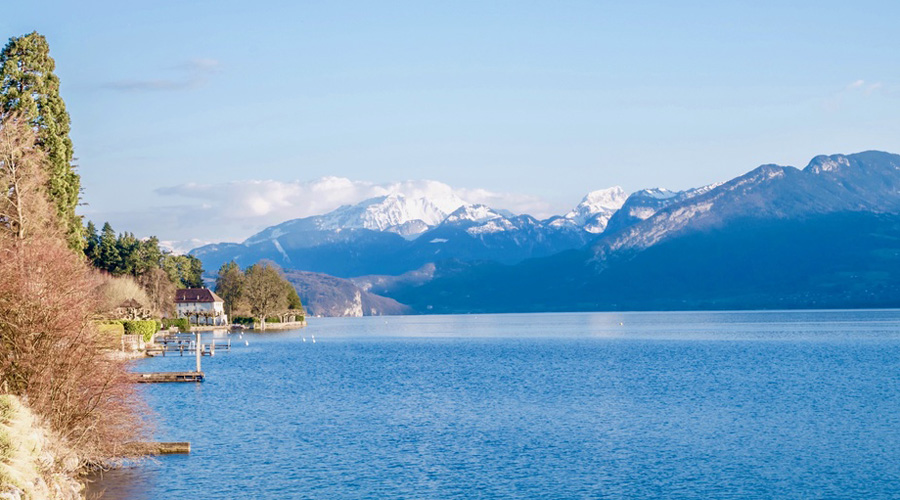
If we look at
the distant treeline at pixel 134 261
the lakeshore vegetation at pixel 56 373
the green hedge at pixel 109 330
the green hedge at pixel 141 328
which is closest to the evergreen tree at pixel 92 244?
the distant treeline at pixel 134 261

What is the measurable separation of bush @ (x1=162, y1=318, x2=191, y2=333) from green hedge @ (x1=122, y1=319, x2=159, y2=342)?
51671 mm

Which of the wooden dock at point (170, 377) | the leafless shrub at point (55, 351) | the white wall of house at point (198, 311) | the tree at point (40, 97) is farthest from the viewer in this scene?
the white wall of house at point (198, 311)

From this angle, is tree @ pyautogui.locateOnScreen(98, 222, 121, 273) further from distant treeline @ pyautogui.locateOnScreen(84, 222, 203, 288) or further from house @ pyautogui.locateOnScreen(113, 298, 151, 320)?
house @ pyautogui.locateOnScreen(113, 298, 151, 320)

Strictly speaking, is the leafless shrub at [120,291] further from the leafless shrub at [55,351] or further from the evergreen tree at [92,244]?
the leafless shrub at [55,351]

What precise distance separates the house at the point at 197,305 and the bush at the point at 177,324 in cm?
2415

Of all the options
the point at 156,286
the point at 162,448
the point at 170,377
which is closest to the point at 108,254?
the point at 156,286

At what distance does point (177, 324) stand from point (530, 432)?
399ft

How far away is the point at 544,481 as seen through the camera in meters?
38.5

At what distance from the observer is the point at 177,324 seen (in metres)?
162

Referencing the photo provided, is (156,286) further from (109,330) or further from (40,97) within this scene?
(109,330)

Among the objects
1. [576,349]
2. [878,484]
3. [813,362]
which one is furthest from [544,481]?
[576,349]

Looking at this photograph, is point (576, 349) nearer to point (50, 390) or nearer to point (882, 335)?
point (882, 335)

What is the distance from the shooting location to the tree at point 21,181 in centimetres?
5972

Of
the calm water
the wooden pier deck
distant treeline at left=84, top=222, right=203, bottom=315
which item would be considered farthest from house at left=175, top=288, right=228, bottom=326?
the wooden pier deck
